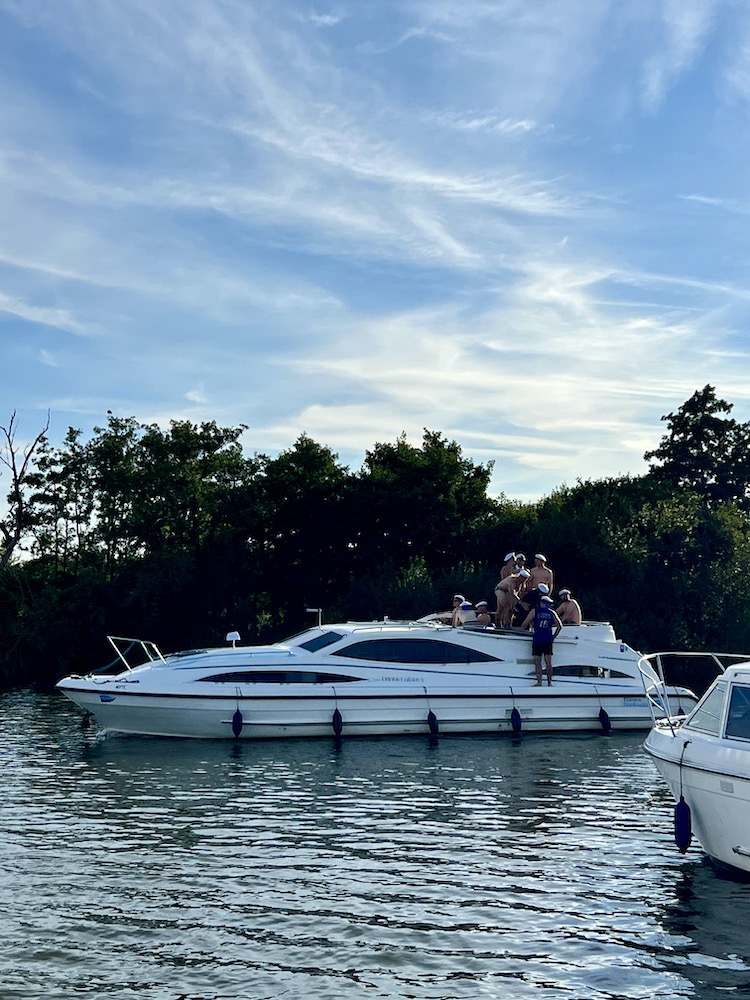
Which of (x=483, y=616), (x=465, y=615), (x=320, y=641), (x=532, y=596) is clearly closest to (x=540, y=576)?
(x=532, y=596)

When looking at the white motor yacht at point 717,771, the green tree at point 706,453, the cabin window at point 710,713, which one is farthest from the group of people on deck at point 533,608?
the green tree at point 706,453

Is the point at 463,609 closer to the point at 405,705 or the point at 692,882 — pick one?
the point at 405,705

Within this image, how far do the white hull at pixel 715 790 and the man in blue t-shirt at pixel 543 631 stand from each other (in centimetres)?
1098

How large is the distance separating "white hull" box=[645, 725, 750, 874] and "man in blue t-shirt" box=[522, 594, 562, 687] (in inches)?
432

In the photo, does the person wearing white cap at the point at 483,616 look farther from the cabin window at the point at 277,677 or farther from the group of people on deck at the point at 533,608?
the cabin window at the point at 277,677

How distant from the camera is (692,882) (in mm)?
12070

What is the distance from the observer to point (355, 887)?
1184 cm

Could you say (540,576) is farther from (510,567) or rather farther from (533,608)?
(510,567)

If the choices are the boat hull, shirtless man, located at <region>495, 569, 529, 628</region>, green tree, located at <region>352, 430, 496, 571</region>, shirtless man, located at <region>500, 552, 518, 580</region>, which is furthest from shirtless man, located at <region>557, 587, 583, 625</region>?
green tree, located at <region>352, 430, 496, 571</region>

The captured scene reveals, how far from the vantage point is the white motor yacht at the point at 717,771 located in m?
11.6

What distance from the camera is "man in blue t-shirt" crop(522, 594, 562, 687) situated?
79.3 ft

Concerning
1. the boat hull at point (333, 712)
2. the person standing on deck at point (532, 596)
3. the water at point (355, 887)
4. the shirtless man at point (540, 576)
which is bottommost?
the water at point (355, 887)

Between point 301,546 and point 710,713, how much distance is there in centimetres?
3347

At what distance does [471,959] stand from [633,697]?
648 inches
